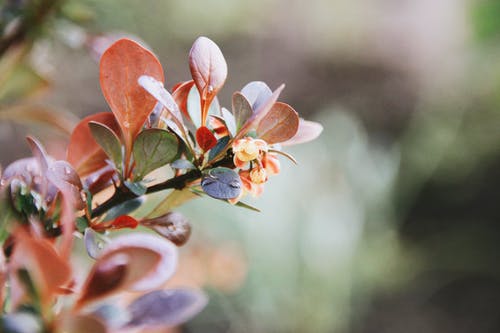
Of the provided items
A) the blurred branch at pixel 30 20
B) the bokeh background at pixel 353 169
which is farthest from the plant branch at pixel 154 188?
the bokeh background at pixel 353 169

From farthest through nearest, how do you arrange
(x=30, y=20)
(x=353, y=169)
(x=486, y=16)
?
1. (x=353, y=169)
2. (x=486, y=16)
3. (x=30, y=20)

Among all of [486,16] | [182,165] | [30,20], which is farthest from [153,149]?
[486,16]

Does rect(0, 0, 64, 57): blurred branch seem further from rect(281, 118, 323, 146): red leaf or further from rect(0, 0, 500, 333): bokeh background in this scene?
rect(0, 0, 500, 333): bokeh background

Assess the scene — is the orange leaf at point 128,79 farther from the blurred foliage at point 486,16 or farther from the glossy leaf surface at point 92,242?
the blurred foliage at point 486,16

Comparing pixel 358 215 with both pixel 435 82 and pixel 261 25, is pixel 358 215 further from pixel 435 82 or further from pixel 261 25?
pixel 261 25

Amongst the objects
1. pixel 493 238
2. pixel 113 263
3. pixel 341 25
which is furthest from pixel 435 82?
pixel 113 263

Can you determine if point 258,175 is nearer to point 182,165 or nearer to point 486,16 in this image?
point 182,165
